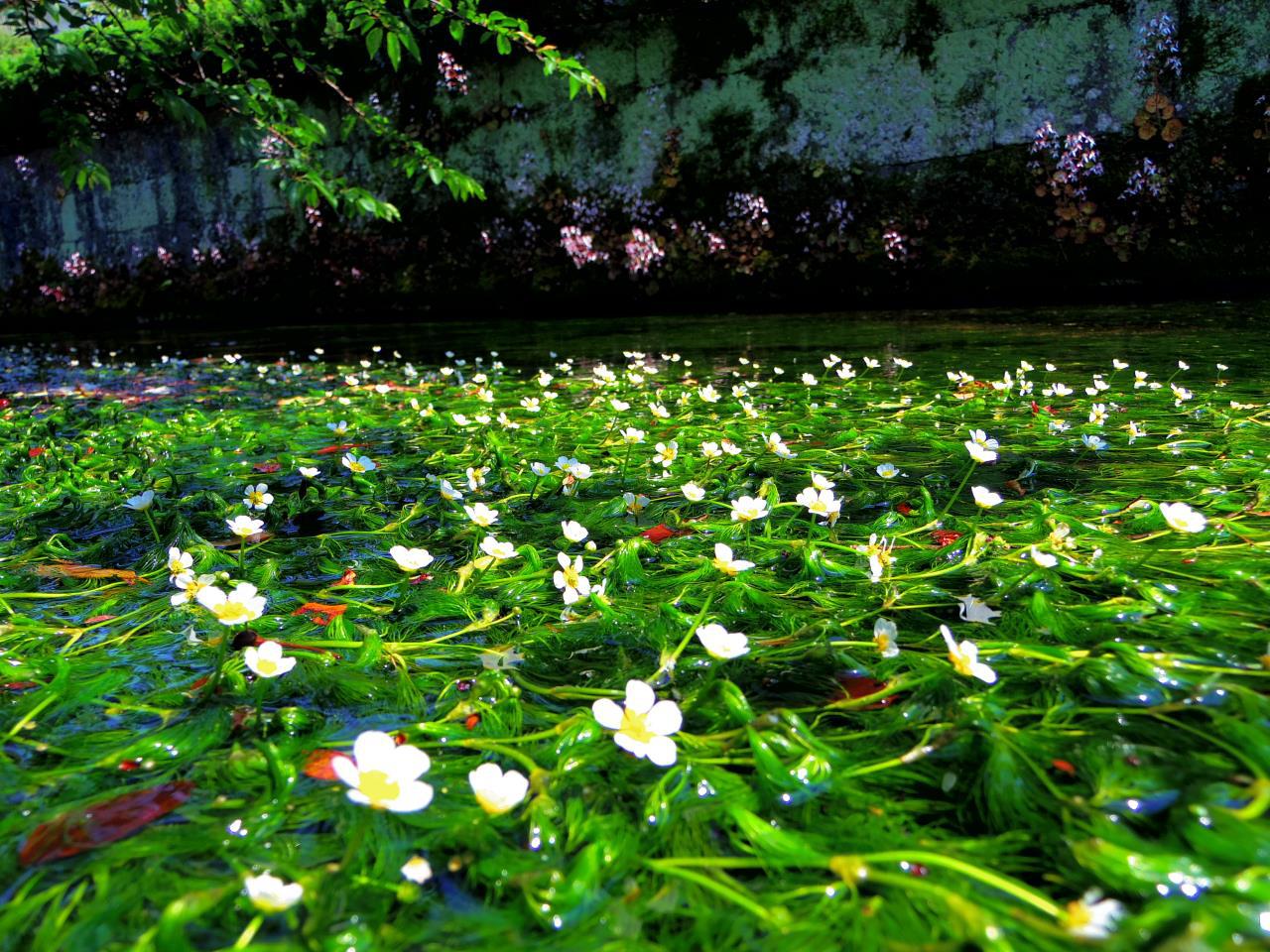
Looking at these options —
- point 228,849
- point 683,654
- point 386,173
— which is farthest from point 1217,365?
point 386,173

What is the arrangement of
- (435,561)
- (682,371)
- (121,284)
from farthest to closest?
1. (121,284)
2. (682,371)
3. (435,561)

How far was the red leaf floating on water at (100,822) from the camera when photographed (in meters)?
0.71

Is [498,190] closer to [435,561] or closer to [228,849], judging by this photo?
[435,561]

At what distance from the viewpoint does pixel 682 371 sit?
4059 millimetres

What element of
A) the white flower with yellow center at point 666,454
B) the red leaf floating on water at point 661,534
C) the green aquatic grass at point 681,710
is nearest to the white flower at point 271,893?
the green aquatic grass at point 681,710

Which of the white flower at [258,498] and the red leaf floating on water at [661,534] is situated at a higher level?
the white flower at [258,498]

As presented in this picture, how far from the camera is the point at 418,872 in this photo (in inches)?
26.0

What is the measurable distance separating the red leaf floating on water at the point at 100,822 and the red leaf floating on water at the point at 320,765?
0.11m

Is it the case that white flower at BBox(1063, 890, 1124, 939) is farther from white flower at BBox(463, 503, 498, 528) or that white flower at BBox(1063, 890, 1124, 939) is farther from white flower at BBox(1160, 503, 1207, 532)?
white flower at BBox(463, 503, 498, 528)

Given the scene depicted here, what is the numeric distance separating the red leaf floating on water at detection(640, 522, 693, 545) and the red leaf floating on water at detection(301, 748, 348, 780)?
781mm

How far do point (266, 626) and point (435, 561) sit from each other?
1.19 feet

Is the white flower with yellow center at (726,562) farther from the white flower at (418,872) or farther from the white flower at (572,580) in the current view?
the white flower at (418,872)

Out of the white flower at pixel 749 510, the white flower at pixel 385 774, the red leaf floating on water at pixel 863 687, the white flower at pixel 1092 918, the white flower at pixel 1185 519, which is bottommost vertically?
the red leaf floating on water at pixel 863 687

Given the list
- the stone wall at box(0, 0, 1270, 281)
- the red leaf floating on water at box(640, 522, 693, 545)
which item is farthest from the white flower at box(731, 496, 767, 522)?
the stone wall at box(0, 0, 1270, 281)
